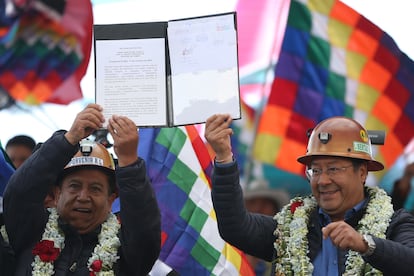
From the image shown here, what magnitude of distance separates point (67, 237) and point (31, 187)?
385 millimetres

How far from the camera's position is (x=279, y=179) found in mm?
9852

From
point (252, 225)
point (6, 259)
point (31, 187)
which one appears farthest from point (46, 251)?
point (252, 225)

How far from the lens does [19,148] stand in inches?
342

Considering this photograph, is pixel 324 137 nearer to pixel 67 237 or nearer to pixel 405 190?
pixel 67 237

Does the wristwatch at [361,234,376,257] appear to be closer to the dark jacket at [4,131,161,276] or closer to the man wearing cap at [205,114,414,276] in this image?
the man wearing cap at [205,114,414,276]

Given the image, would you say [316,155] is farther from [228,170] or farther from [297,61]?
[297,61]

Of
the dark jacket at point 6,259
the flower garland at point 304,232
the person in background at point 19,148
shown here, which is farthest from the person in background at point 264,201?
the dark jacket at point 6,259

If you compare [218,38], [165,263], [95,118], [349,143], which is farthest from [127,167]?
[165,263]

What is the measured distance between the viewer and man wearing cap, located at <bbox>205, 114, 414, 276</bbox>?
5.65m

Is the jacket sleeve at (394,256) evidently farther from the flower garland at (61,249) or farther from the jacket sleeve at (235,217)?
the flower garland at (61,249)

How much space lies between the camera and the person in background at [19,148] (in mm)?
8562

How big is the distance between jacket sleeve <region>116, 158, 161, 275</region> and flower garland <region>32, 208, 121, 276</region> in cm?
8

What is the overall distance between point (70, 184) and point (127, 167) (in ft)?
1.74

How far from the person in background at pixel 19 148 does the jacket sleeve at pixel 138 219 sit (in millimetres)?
2915
